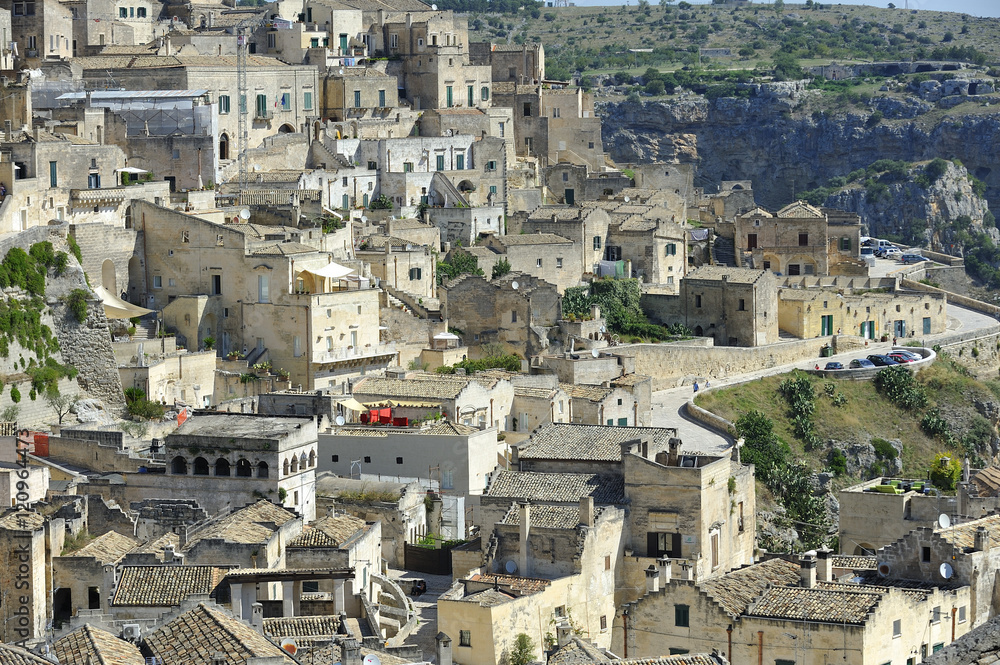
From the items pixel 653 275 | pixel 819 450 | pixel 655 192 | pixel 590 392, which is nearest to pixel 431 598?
pixel 590 392

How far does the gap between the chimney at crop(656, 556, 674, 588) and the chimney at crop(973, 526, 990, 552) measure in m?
5.97

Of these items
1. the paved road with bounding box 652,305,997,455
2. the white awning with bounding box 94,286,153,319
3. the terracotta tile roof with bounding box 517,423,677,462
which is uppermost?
the white awning with bounding box 94,286,153,319

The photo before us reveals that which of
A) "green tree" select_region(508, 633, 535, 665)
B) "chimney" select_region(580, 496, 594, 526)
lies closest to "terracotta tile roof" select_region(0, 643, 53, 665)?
"green tree" select_region(508, 633, 535, 665)

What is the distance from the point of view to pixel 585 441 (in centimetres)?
4872

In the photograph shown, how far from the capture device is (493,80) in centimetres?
9038

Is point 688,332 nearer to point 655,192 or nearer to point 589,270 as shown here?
point 589,270

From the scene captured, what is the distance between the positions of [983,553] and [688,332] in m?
33.6

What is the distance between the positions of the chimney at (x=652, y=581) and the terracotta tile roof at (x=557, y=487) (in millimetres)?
3892

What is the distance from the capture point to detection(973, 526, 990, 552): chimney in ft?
126

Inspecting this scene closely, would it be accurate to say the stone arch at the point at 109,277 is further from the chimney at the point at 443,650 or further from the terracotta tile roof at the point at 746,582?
the chimney at the point at 443,650

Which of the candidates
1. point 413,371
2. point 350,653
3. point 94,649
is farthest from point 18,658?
point 413,371

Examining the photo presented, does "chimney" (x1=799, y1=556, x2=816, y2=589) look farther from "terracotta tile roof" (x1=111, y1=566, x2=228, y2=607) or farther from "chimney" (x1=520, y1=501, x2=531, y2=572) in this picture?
"terracotta tile roof" (x1=111, y1=566, x2=228, y2=607)

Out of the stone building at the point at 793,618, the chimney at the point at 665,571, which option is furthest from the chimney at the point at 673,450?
the stone building at the point at 793,618

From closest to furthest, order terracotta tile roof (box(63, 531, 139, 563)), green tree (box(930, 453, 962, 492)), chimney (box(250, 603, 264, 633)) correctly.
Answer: chimney (box(250, 603, 264, 633)) < terracotta tile roof (box(63, 531, 139, 563)) < green tree (box(930, 453, 962, 492))
